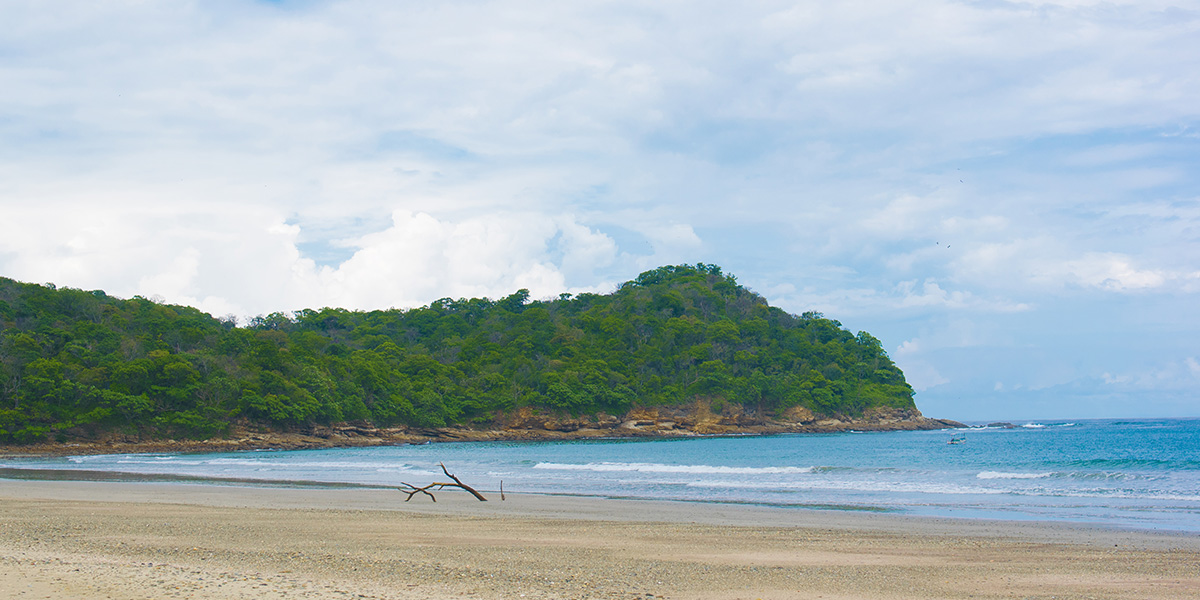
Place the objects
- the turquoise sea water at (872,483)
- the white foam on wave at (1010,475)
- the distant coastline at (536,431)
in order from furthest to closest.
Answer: the distant coastline at (536,431) → the white foam on wave at (1010,475) → the turquoise sea water at (872,483)

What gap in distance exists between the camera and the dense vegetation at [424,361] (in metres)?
64.0

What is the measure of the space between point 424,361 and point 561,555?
8643 centimetres

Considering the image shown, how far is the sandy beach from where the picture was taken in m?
8.54

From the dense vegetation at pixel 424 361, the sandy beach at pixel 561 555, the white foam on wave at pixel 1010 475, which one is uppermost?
the dense vegetation at pixel 424 361

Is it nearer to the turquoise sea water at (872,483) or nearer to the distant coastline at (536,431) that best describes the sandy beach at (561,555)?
the turquoise sea water at (872,483)

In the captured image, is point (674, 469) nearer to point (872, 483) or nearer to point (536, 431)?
point (872, 483)

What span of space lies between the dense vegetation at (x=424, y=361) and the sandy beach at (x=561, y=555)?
5096 cm

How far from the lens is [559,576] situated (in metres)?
9.40

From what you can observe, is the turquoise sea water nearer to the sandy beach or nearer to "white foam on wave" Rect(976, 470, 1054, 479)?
"white foam on wave" Rect(976, 470, 1054, 479)

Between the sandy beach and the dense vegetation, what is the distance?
51.0 metres

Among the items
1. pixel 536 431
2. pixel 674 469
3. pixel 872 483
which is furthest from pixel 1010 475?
pixel 536 431

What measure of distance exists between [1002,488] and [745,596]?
18.7 meters

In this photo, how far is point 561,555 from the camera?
37.0ft

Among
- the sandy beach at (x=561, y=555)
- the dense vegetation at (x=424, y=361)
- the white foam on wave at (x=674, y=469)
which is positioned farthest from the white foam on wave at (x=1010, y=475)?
the dense vegetation at (x=424, y=361)
